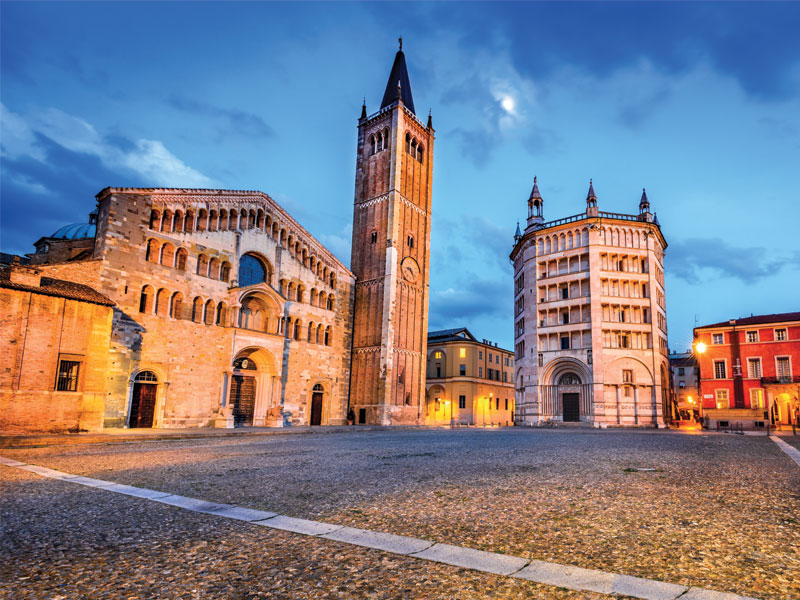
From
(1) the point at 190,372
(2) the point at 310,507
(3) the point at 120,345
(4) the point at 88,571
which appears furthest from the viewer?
(1) the point at 190,372

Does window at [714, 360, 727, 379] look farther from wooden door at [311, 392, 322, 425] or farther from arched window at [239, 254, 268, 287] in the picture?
arched window at [239, 254, 268, 287]

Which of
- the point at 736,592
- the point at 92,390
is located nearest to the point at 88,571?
the point at 736,592

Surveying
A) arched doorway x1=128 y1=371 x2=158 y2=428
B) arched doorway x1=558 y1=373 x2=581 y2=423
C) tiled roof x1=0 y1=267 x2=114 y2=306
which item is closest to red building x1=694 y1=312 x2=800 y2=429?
arched doorway x1=558 y1=373 x2=581 y2=423

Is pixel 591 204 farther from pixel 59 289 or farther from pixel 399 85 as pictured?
pixel 59 289

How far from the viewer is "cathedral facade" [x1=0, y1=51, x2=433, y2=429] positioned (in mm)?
27594

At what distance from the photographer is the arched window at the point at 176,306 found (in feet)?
98.6

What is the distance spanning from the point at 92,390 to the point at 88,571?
21.9 metres

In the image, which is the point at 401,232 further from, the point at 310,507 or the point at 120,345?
the point at 310,507

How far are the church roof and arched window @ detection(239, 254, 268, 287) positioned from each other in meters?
23.6

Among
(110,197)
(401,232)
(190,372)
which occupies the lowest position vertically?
(190,372)

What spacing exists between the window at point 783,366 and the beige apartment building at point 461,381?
3165 centimetres

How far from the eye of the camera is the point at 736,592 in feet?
13.6

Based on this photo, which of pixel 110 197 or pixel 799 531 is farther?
pixel 110 197

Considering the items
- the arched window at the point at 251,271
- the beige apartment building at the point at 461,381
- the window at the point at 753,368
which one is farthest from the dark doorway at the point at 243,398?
the window at the point at 753,368
